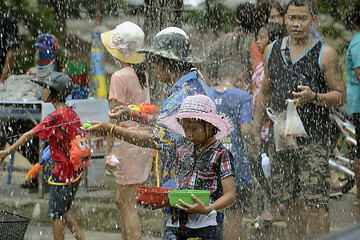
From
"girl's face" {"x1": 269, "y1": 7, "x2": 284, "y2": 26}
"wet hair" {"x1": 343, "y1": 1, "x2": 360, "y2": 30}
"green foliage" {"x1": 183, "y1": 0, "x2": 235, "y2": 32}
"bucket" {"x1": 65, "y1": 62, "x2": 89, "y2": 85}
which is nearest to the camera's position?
"wet hair" {"x1": 343, "y1": 1, "x2": 360, "y2": 30}

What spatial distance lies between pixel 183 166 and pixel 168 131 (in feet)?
0.95

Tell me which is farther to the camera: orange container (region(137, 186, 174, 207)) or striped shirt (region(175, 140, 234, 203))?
striped shirt (region(175, 140, 234, 203))

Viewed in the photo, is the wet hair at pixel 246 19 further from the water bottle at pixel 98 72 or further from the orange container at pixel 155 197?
the orange container at pixel 155 197

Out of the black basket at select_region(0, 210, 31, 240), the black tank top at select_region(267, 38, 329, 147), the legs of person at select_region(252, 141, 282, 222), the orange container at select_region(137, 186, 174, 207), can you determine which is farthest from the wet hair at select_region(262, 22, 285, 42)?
the orange container at select_region(137, 186, 174, 207)

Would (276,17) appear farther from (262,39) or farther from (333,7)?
(333,7)

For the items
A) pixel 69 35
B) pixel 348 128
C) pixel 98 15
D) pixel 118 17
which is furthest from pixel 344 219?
pixel 69 35

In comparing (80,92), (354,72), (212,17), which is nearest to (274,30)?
(354,72)

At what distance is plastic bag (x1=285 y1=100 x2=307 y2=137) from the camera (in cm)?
459

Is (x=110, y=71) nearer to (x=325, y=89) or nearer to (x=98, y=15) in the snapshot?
(x=98, y=15)

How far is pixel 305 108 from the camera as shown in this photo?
184 inches

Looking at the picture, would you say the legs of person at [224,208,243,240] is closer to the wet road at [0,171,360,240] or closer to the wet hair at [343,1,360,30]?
the wet road at [0,171,360,240]

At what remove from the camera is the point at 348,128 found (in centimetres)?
765

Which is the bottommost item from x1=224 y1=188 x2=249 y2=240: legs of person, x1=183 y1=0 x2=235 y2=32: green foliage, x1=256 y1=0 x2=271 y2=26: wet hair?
x1=224 y1=188 x2=249 y2=240: legs of person

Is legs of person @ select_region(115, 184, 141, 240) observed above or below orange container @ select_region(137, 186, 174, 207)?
below
